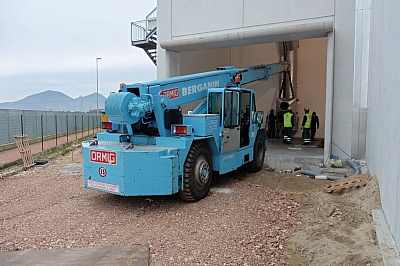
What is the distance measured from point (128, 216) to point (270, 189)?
10.8ft

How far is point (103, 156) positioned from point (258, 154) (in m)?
4.88

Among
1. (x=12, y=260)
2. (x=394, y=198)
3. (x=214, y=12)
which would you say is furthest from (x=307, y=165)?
(x=12, y=260)

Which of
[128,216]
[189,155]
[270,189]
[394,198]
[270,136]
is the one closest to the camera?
[394,198]

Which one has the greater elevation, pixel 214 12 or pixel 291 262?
pixel 214 12

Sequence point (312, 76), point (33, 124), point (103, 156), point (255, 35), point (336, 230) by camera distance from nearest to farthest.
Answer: point (336, 230)
point (103, 156)
point (255, 35)
point (312, 76)
point (33, 124)

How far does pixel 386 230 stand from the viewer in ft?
12.7

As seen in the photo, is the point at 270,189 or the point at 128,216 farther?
the point at 270,189

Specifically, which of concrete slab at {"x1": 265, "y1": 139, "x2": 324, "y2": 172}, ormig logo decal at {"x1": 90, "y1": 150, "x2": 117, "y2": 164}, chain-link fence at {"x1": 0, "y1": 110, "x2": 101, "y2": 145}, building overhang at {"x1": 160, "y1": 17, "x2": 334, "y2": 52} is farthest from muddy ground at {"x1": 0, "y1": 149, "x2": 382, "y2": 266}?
chain-link fence at {"x1": 0, "y1": 110, "x2": 101, "y2": 145}

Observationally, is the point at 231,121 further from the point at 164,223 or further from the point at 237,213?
the point at 164,223

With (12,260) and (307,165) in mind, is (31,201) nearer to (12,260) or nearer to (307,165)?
(12,260)

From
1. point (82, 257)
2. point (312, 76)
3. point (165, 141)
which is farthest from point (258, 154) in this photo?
point (312, 76)

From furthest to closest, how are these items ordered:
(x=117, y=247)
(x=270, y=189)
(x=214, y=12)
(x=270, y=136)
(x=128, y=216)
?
(x=270, y=136), (x=214, y=12), (x=270, y=189), (x=128, y=216), (x=117, y=247)

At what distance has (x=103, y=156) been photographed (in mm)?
5934

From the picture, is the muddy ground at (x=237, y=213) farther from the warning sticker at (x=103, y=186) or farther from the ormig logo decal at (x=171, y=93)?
the ormig logo decal at (x=171, y=93)
